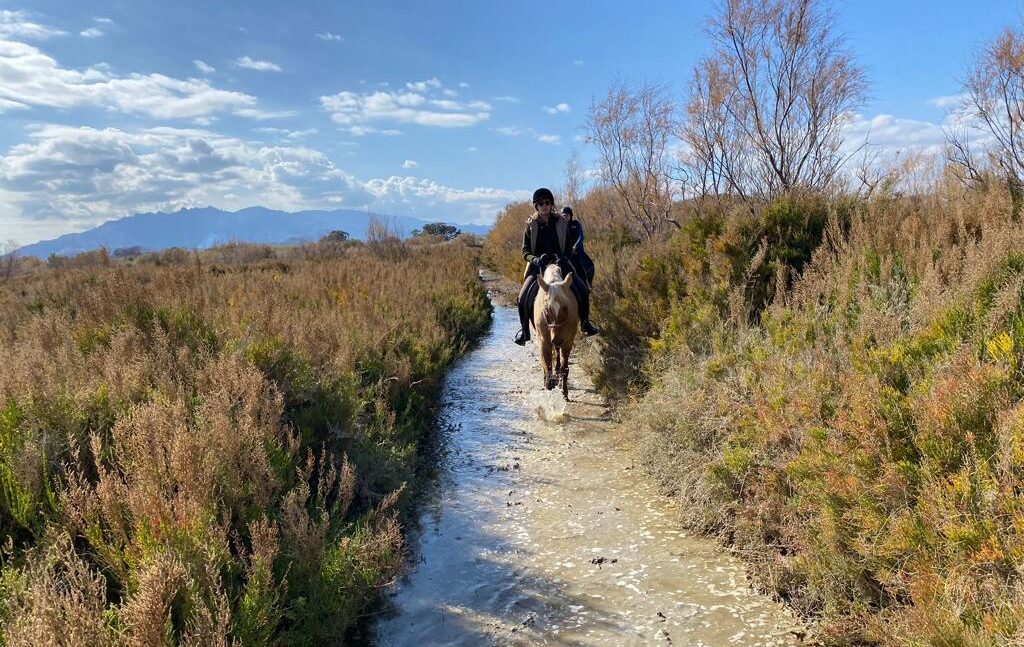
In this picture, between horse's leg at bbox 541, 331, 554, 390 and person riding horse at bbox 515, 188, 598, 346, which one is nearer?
horse's leg at bbox 541, 331, 554, 390

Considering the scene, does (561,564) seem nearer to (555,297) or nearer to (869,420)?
(869,420)

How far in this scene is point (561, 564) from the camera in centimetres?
393

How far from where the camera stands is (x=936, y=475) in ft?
8.90

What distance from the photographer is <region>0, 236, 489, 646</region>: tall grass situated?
2303 mm

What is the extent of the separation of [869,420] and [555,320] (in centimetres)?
477

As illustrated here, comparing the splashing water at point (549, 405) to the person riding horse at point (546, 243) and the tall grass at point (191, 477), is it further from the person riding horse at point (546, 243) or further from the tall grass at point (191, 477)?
the tall grass at point (191, 477)

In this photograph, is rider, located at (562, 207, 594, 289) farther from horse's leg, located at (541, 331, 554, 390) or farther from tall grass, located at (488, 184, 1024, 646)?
tall grass, located at (488, 184, 1024, 646)

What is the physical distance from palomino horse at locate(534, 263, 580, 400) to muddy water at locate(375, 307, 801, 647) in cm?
153

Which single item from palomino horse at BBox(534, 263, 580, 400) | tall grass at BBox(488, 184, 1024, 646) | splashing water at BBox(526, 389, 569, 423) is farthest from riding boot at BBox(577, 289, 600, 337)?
tall grass at BBox(488, 184, 1024, 646)

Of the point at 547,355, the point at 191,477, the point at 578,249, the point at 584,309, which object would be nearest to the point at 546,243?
the point at 578,249

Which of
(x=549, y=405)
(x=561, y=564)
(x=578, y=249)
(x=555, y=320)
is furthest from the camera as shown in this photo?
(x=578, y=249)

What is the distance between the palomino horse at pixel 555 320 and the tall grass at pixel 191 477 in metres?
2.23

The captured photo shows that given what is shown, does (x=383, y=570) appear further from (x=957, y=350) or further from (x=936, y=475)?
(x=957, y=350)

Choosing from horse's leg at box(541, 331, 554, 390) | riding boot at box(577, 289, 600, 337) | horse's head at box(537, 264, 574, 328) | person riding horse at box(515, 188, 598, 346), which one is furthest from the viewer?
person riding horse at box(515, 188, 598, 346)
